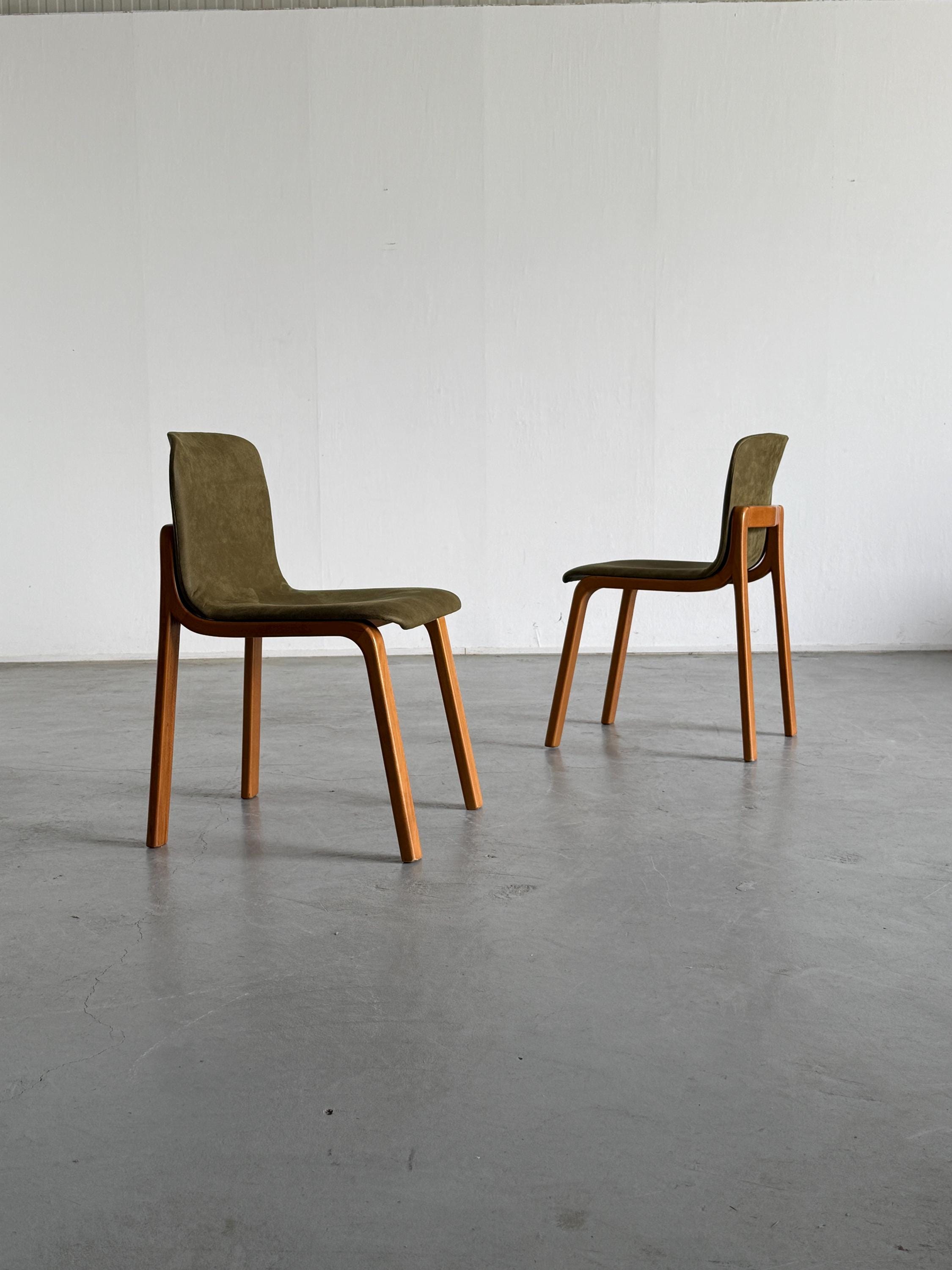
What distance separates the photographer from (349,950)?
5.46 ft

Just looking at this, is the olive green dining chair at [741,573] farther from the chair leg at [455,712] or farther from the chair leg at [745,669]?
the chair leg at [455,712]

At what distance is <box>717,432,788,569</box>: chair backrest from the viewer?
2766 mm

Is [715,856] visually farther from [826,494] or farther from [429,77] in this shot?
[429,77]

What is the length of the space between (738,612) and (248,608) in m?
1.26

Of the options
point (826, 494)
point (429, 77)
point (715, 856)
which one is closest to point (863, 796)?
point (715, 856)

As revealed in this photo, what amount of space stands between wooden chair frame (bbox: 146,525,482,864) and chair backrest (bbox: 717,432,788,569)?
0.84m

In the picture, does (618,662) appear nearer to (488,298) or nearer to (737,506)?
(737,506)

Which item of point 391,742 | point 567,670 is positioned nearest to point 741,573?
point 567,670

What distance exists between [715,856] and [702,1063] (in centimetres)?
78

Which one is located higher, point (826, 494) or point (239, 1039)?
point (826, 494)

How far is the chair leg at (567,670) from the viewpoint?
2.97 m

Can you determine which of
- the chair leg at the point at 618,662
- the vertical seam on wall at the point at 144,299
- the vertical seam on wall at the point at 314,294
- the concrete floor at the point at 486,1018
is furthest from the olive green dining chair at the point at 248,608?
the vertical seam on wall at the point at 144,299

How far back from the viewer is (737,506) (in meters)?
2.79

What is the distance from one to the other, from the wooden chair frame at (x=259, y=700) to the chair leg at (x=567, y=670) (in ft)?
1.78
